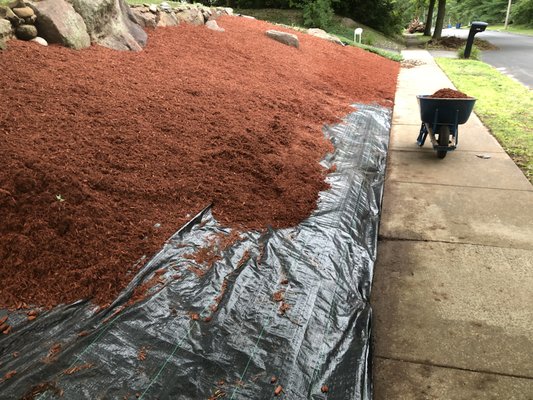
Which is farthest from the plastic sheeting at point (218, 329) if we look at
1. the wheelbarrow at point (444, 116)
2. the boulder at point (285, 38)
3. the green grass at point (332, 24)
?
the green grass at point (332, 24)

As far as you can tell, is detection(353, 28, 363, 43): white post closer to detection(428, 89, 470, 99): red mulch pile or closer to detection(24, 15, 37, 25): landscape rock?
detection(428, 89, 470, 99): red mulch pile

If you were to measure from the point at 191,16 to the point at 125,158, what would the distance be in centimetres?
610

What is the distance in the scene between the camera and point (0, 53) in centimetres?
407

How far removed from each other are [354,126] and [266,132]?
1704 mm

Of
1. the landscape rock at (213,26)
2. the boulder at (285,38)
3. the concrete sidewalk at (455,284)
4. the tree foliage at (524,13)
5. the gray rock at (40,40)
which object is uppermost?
the gray rock at (40,40)

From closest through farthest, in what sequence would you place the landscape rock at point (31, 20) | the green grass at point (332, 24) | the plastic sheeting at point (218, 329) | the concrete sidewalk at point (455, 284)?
1. the plastic sheeting at point (218, 329)
2. the concrete sidewalk at point (455, 284)
3. the landscape rock at point (31, 20)
4. the green grass at point (332, 24)

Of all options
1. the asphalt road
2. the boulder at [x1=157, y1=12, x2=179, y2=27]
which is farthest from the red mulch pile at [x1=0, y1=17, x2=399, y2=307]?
the asphalt road

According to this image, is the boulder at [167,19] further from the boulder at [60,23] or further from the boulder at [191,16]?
the boulder at [60,23]

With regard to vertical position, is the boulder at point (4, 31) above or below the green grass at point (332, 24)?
above

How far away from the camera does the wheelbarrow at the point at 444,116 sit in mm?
4562

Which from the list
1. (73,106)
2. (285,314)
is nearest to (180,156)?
(73,106)

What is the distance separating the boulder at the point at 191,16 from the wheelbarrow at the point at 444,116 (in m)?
5.51

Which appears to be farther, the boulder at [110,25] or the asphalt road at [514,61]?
the asphalt road at [514,61]

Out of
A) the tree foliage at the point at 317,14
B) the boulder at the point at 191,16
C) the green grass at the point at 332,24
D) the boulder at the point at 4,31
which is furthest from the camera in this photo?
the green grass at the point at 332,24
